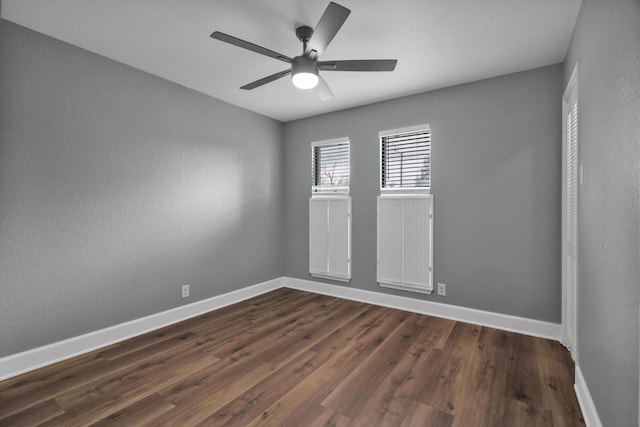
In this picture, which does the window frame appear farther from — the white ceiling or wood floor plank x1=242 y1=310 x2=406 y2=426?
wood floor plank x1=242 y1=310 x2=406 y2=426

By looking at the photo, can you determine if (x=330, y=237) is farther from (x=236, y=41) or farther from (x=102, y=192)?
(x=236, y=41)

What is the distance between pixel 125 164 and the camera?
282 cm

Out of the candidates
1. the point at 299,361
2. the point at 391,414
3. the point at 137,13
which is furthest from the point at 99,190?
the point at 391,414

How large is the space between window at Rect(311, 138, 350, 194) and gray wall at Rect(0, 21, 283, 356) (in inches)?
44.1

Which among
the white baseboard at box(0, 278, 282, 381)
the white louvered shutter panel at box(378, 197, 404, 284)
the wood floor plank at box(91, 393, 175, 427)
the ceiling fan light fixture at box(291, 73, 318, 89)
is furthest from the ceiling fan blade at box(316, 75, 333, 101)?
the white baseboard at box(0, 278, 282, 381)

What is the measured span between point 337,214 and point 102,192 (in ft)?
8.72

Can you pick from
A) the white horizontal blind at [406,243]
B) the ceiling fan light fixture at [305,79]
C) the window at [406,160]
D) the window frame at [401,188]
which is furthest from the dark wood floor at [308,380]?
the ceiling fan light fixture at [305,79]

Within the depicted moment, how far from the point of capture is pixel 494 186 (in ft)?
10.1

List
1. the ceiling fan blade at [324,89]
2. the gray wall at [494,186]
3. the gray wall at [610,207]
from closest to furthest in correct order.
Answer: the gray wall at [610,207]
the ceiling fan blade at [324,89]
the gray wall at [494,186]

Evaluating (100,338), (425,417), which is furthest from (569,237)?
(100,338)

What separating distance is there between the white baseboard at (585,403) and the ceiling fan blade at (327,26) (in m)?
2.51

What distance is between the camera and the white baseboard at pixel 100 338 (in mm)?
2201

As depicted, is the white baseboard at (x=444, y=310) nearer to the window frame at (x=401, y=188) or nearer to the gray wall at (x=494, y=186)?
the gray wall at (x=494, y=186)

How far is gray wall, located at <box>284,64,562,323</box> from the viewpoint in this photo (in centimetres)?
283
